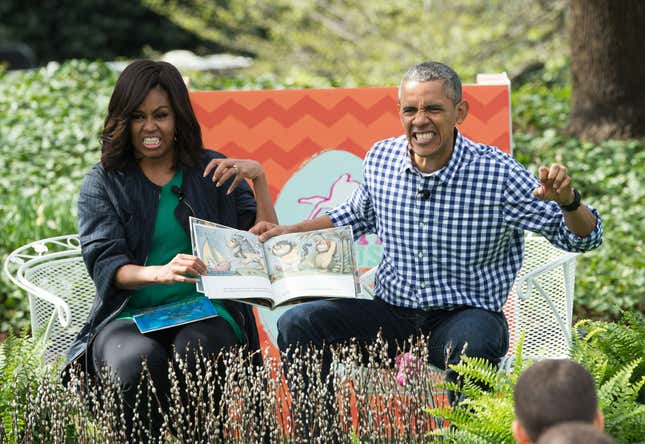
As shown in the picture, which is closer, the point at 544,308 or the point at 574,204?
the point at 574,204

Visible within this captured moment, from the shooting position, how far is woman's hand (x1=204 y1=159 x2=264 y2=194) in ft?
13.1

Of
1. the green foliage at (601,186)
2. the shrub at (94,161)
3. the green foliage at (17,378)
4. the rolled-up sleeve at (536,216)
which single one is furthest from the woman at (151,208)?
the green foliage at (601,186)

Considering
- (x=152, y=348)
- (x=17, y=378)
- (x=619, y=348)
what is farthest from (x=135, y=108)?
(x=619, y=348)

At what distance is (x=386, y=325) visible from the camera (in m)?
3.85

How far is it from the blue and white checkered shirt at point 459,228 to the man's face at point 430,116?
0.09m

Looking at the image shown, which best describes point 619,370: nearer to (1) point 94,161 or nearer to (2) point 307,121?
(2) point 307,121

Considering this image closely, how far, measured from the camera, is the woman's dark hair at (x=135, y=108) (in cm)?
392

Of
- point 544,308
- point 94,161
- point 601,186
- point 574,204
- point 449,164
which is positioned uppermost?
point 449,164

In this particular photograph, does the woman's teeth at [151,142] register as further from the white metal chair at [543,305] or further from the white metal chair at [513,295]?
the white metal chair at [543,305]

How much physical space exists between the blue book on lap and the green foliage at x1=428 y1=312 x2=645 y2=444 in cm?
110

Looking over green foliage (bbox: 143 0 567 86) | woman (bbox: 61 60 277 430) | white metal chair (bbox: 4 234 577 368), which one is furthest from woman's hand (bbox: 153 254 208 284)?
green foliage (bbox: 143 0 567 86)

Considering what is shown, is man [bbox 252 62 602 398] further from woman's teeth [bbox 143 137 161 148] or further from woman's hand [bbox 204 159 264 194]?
woman's teeth [bbox 143 137 161 148]

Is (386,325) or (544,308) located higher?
(386,325)

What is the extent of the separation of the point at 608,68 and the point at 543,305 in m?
3.57
